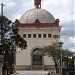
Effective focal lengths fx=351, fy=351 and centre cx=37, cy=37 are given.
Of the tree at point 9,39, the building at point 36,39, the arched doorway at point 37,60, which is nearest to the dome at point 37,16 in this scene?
the building at point 36,39

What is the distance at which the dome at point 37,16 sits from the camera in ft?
352

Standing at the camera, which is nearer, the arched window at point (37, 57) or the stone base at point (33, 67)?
the stone base at point (33, 67)

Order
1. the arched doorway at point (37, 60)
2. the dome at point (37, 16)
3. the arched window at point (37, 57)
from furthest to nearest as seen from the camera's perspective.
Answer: the dome at point (37, 16), the arched window at point (37, 57), the arched doorway at point (37, 60)

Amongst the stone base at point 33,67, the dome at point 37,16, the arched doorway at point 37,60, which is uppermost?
the dome at point 37,16

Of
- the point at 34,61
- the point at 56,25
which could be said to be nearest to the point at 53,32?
the point at 56,25

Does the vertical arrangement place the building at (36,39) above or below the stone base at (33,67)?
above

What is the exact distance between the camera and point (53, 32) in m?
104

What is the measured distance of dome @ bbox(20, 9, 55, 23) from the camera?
107188 millimetres

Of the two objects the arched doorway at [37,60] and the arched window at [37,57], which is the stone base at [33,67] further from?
the arched window at [37,57]

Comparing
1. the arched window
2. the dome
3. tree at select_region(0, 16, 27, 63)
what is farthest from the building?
tree at select_region(0, 16, 27, 63)

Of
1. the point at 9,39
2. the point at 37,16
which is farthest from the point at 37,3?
the point at 9,39

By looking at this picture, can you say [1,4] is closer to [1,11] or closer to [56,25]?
[1,11]

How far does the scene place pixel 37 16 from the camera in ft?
356

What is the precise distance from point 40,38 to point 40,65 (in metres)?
8.17
